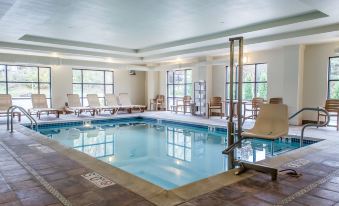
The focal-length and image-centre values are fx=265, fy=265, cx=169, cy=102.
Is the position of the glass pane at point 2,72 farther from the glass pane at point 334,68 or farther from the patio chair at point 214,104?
the glass pane at point 334,68

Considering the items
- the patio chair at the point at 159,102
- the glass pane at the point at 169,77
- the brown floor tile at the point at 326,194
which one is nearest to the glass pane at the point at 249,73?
the glass pane at the point at 169,77

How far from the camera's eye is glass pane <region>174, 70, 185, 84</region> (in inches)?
511

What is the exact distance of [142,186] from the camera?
111 inches

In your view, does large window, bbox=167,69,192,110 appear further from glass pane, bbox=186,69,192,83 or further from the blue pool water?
the blue pool water

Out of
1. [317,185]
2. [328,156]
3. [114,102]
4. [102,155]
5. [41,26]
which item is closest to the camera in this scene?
[317,185]

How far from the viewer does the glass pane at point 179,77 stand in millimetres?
12984

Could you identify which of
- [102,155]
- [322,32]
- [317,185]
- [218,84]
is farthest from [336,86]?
[102,155]

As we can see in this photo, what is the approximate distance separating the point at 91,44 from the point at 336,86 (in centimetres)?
800

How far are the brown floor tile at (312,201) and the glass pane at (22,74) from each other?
37.7 feet

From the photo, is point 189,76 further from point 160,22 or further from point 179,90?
point 160,22

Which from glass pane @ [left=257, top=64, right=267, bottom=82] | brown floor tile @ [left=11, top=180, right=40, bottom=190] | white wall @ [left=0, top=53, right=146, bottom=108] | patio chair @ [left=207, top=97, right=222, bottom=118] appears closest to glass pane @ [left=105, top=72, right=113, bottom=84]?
white wall @ [left=0, top=53, right=146, bottom=108]

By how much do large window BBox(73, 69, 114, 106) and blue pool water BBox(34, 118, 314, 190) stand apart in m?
3.13

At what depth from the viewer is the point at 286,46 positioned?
8.30 meters

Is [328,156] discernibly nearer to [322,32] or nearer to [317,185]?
[317,185]
